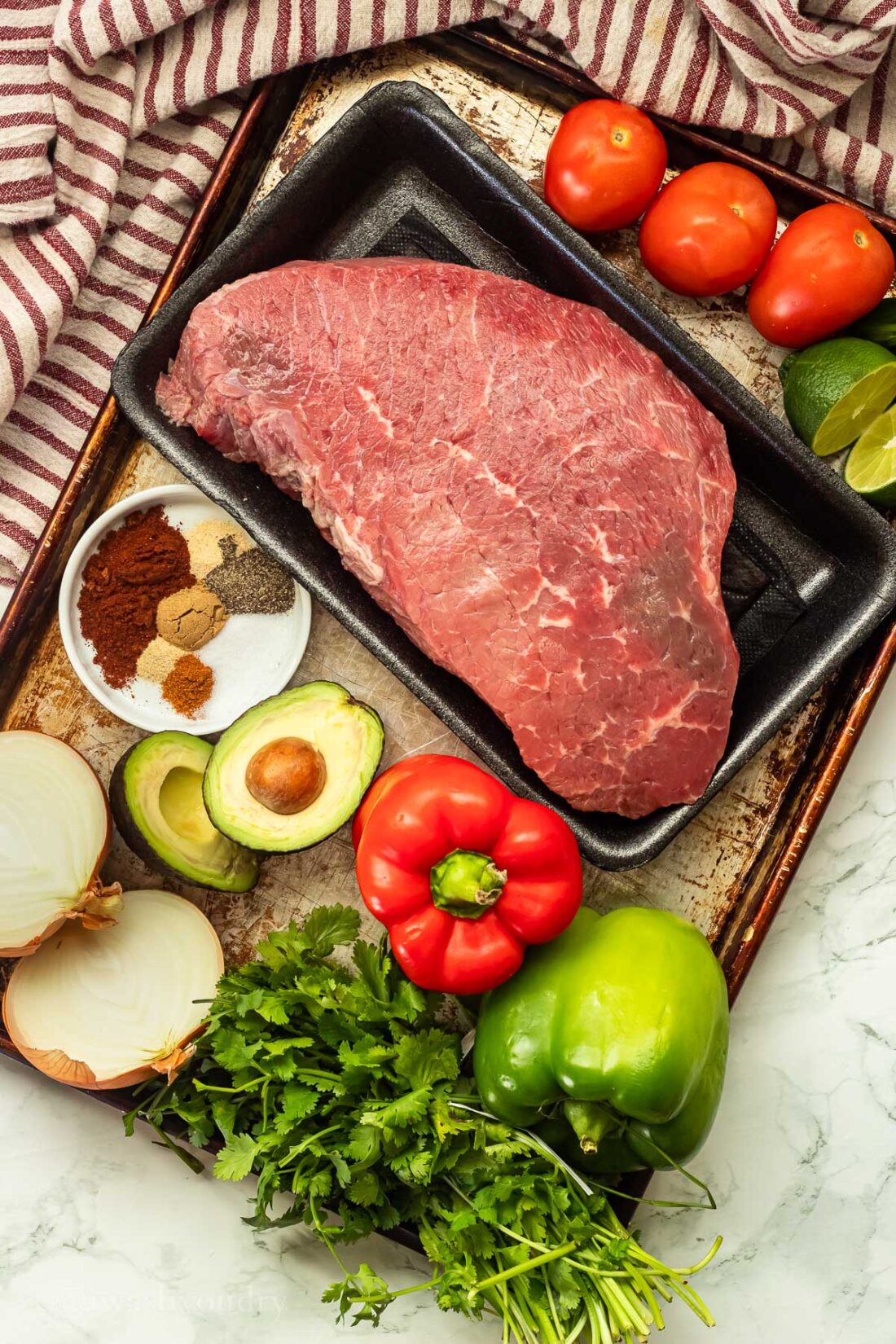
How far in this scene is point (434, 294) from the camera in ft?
7.41

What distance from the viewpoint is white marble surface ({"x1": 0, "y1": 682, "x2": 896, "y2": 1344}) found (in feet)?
8.32

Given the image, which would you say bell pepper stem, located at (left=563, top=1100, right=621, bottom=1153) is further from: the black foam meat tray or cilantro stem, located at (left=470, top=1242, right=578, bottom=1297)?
the black foam meat tray

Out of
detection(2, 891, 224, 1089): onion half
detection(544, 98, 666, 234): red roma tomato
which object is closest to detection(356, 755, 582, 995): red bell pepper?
detection(2, 891, 224, 1089): onion half

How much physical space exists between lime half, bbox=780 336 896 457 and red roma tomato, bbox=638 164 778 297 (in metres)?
0.25

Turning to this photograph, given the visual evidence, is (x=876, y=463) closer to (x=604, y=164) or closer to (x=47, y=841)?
(x=604, y=164)

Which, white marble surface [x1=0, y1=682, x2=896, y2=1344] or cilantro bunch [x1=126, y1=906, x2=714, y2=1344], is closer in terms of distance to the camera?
cilantro bunch [x1=126, y1=906, x2=714, y2=1344]

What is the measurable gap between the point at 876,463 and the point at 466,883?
1266 millimetres

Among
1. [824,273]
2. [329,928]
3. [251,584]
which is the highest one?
[251,584]

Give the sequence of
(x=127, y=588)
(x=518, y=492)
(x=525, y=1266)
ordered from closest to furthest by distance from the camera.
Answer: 1. (x=525, y=1266)
2. (x=518, y=492)
3. (x=127, y=588)

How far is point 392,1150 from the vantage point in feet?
6.77

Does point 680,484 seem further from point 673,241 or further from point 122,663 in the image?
point 122,663

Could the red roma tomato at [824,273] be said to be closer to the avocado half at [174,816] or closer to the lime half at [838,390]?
the lime half at [838,390]

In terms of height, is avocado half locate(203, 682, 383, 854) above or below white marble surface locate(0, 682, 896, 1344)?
above

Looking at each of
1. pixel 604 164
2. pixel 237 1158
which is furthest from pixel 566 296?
pixel 237 1158
